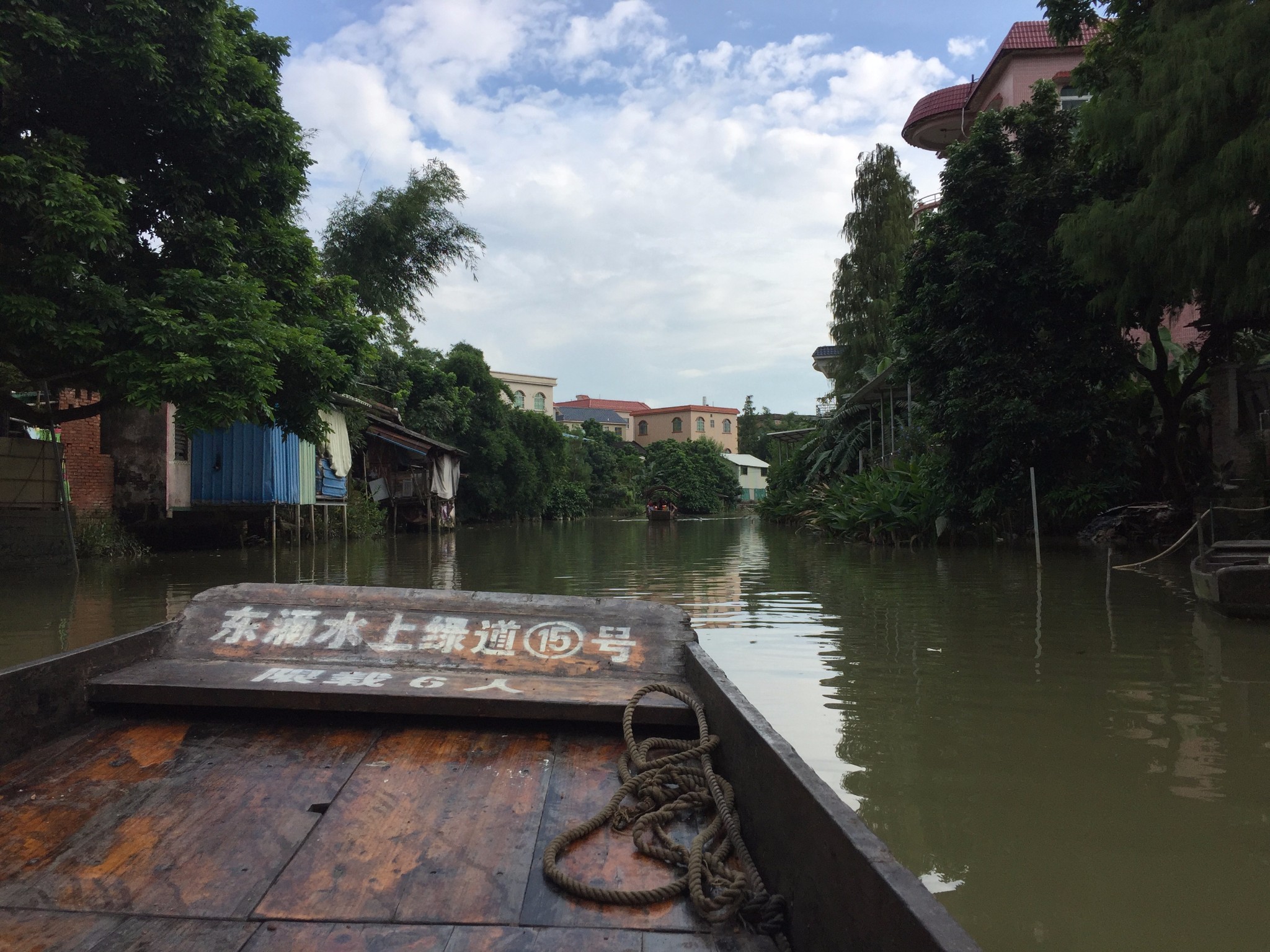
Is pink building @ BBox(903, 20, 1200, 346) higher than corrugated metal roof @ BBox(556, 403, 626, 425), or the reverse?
pink building @ BBox(903, 20, 1200, 346)

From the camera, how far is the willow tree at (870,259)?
85.0 feet

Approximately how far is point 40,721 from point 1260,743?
4.55m

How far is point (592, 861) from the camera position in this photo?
218 cm

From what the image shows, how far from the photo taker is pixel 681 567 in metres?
12.4

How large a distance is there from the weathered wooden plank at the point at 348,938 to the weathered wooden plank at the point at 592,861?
0.68 feet

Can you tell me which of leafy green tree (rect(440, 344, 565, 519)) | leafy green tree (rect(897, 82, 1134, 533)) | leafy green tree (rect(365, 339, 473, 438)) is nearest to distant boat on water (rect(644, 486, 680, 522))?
leafy green tree (rect(440, 344, 565, 519))

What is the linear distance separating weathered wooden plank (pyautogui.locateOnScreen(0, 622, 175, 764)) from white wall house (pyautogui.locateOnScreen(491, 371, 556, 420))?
167 feet

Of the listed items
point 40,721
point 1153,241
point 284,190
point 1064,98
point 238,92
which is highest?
point 1064,98

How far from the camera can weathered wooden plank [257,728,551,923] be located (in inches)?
77.1

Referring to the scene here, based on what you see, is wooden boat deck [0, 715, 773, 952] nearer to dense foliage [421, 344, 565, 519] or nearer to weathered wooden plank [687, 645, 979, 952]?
weathered wooden plank [687, 645, 979, 952]

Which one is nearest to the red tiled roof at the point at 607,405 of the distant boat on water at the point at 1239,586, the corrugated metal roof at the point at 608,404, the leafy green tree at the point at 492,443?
the corrugated metal roof at the point at 608,404

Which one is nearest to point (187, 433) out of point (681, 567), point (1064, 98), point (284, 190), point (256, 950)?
point (284, 190)

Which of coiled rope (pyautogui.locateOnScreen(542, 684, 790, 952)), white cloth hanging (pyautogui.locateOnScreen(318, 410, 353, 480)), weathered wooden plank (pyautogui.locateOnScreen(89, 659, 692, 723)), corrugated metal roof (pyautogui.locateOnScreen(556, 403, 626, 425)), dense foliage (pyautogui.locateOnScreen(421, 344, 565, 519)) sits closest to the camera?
coiled rope (pyautogui.locateOnScreen(542, 684, 790, 952))

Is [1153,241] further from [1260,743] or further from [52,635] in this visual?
[52,635]
